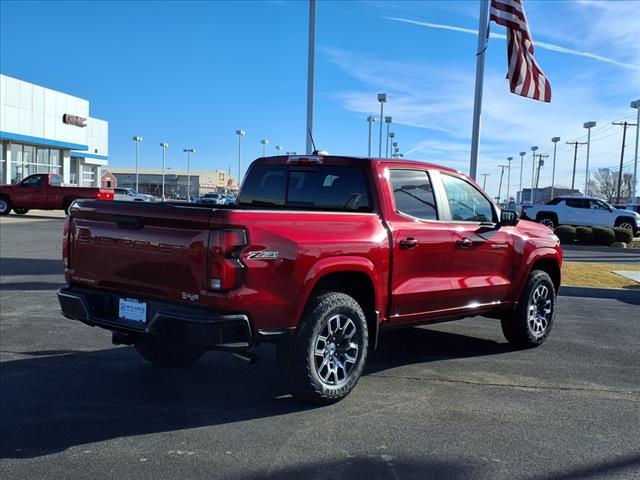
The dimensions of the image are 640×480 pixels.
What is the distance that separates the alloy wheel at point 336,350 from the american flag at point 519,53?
9363mm

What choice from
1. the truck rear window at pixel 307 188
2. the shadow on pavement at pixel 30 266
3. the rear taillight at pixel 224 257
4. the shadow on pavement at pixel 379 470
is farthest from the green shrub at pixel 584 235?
the rear taillight at pixel 224 257

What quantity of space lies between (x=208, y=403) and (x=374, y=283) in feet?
5.44

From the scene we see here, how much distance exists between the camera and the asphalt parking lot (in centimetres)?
378

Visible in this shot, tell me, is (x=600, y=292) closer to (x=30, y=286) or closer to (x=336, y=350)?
(x=336, y=350)

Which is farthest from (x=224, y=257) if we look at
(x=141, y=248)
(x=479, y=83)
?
(x=479, y=83)

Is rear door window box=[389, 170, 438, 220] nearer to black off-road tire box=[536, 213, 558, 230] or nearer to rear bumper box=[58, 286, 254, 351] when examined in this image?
rear bumper box=[58, 286, 254, 351]

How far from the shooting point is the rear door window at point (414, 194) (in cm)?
548

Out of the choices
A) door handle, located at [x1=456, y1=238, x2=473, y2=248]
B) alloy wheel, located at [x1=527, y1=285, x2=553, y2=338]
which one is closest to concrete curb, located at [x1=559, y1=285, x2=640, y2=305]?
alloy wheel, located at [x1=527, y1=285, x2=553, y2=338]

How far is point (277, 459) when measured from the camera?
3.85 m

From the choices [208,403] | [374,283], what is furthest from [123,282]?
[374,283]

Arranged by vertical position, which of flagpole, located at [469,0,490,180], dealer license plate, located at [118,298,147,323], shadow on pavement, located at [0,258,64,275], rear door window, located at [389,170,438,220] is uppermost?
flagpole, located at [469,0,490,180]

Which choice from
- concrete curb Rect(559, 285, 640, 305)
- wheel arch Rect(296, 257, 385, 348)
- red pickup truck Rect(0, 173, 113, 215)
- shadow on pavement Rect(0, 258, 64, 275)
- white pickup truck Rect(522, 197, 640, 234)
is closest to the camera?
wheel arch Rect(296, 257, 385, 348)

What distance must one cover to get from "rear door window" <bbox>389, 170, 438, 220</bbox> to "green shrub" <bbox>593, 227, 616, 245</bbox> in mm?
18837

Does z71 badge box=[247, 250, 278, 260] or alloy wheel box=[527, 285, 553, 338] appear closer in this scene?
z71 badge box=[247, 250, 278, 260]
